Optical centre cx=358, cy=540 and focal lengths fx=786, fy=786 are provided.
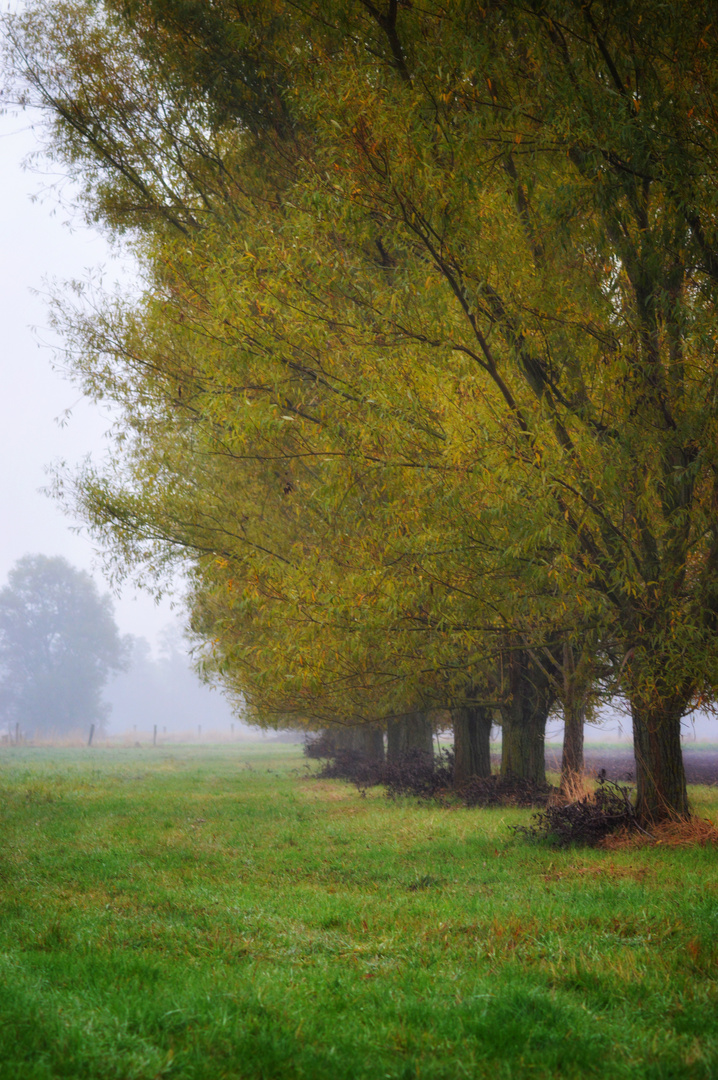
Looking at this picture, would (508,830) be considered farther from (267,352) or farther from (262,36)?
(262,36)

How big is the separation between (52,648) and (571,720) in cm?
8275

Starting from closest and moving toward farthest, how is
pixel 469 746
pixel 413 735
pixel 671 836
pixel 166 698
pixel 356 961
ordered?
pixel 356 961, pixel 671 836, pixel 469 746, pixel 413 735, pixel 166 698

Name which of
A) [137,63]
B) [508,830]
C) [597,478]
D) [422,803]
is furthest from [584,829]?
[137,63]

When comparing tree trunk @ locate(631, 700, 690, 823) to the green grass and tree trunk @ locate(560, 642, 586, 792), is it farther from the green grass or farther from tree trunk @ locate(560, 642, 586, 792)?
tree trunk @ locate(560, 642, 586, 792)

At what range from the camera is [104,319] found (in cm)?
1328

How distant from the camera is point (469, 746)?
58.5 ft

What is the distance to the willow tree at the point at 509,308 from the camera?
7.30m

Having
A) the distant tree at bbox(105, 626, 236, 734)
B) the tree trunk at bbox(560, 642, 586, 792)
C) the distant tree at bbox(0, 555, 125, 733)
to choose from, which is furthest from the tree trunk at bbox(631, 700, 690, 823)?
the distant tree at bbox(105, 626, 236, 734)

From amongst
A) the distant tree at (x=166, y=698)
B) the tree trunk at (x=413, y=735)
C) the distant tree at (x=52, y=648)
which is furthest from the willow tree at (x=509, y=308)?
the distant tree at (x=166, y=698)

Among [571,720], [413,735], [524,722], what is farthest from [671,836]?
[413,735]

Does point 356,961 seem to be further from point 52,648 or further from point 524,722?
point 52,648

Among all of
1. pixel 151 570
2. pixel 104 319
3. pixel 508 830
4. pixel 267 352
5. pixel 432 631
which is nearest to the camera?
pixel 267 352

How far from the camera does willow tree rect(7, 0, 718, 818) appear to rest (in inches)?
288

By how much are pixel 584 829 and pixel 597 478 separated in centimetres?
504
